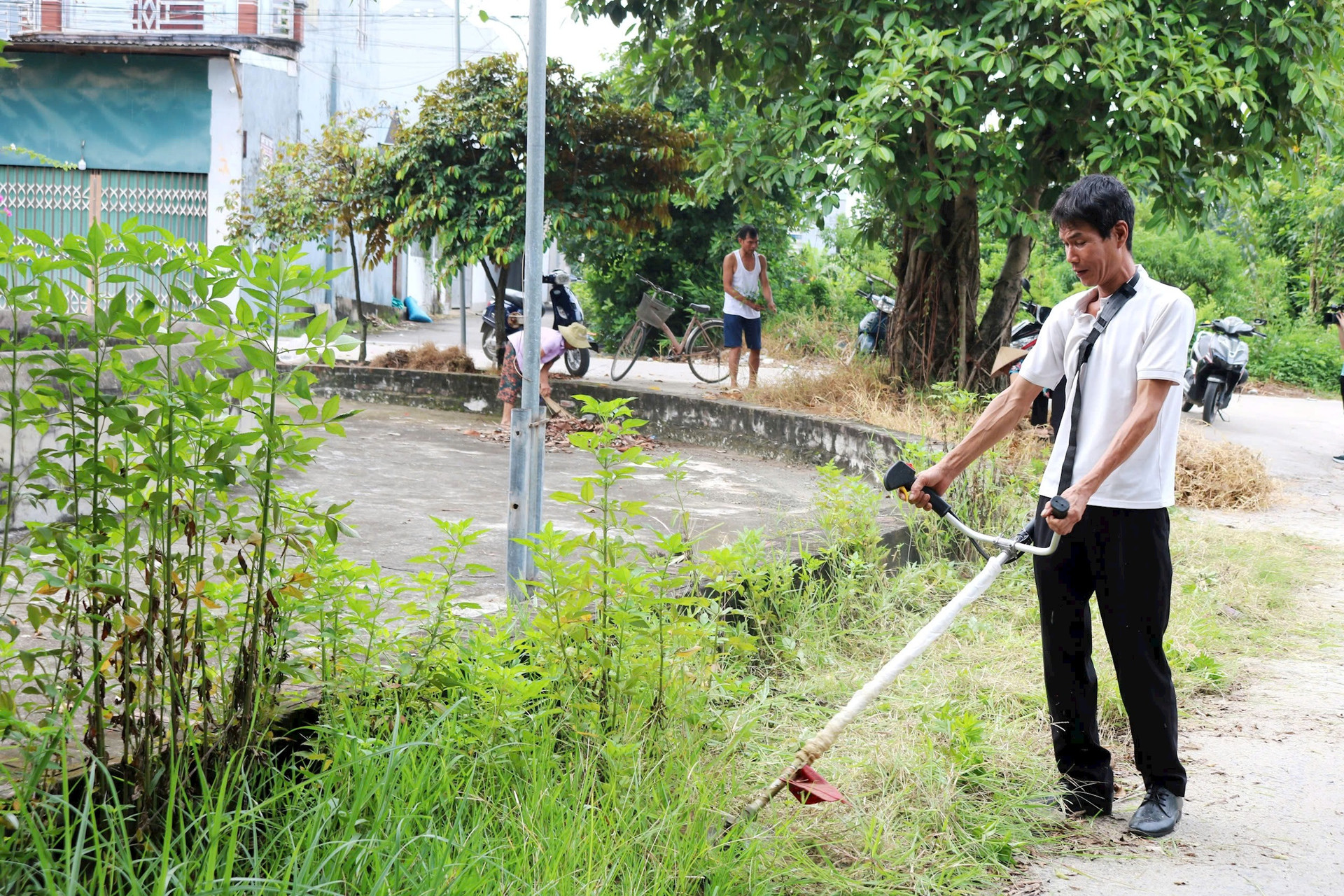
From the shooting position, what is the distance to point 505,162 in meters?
11.5

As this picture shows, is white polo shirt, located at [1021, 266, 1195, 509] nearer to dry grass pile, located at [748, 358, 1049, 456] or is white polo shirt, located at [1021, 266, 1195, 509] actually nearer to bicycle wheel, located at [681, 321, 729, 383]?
dry grass pile, located at [748, 358, 1049, 456]

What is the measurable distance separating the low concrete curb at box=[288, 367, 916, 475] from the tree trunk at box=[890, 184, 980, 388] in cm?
128

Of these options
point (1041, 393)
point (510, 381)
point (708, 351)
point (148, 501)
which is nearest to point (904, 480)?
point (1041, 393)

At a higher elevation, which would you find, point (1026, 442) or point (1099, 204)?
point (1099, 204)

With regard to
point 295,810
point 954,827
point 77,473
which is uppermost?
point 77,473

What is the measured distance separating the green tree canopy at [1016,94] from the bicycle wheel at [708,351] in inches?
216

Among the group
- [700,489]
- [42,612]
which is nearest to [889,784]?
[42,612]

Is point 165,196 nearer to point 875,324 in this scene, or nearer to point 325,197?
point 325,197

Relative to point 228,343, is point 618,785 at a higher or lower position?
lower

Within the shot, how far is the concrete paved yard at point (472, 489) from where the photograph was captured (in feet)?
19.2

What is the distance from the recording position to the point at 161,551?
2.42 m

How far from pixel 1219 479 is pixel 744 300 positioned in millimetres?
4651

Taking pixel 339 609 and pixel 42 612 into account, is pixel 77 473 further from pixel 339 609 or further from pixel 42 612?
pixel 339 609

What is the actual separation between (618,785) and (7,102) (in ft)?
65.2
